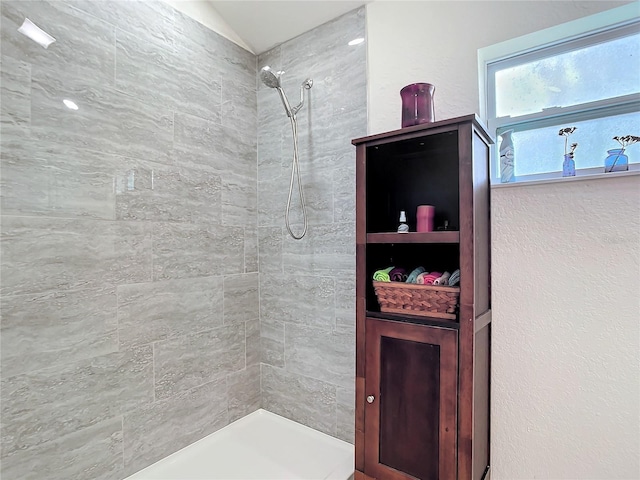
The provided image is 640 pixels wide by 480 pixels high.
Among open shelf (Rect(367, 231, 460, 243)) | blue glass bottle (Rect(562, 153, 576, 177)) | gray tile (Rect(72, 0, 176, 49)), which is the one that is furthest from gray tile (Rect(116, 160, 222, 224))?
blue glass bottle (Rect(562, 153, 576, 177))

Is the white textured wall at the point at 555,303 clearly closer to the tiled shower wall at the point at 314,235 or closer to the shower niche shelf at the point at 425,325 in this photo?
the shower niche shelf at the point at 425,325

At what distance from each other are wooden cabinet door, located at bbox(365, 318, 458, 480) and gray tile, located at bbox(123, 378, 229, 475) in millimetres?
899

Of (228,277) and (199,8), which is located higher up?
(199,8)

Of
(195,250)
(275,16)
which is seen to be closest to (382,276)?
(195,250)

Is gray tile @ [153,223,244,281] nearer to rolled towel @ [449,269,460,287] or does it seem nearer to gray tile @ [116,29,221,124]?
gray tile @ [116,29,221,124]

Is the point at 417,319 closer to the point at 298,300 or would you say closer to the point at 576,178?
the point at 576,178

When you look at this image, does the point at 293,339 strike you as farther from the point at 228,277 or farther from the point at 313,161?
the point at 313,161

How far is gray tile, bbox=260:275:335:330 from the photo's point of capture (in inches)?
70.6

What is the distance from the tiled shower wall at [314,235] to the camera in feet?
5.64

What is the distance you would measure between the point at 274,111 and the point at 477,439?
1816 mm

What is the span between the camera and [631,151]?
119cm

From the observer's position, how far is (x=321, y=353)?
1.81 m

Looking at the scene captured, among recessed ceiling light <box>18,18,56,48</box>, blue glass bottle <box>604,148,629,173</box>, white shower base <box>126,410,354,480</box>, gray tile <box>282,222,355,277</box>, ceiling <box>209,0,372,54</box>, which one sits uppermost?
ceiling <box>209,0,372,54</box>

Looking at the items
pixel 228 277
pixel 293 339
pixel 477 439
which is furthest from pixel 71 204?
pixel 477 439
